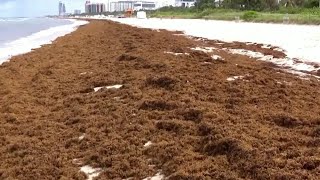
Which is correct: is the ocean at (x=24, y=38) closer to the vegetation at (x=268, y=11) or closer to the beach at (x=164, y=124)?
the beach at (x=164, y=124)

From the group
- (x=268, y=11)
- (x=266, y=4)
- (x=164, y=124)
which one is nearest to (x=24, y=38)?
(x=164, y=124)

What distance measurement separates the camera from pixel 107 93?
398 inches

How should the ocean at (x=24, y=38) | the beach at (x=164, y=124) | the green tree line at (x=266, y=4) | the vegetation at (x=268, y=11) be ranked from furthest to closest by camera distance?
1. the green tree line at (x=266, y=4)
2. the vegetation at (x=268, y=11)
3. the ocean at (x=24, y=38)
4. the beach at (x=164, y=124)

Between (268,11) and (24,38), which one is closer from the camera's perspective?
(24,38)

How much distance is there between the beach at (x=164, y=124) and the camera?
17.9 ft

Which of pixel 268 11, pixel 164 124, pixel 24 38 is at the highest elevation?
pixel 268 11

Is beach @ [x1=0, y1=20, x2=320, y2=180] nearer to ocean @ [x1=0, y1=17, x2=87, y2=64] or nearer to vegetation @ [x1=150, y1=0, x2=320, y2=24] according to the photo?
ocean @ [x1=0, y1=17, x2=87, y2=64]

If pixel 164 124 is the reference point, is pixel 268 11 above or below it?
above

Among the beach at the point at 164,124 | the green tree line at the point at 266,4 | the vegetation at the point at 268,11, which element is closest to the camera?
the beach at the point at 164,124

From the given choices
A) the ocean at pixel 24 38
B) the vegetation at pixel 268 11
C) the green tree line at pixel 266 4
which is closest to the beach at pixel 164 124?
the ocean at pixel 24 38

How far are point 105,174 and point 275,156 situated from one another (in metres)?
1.96

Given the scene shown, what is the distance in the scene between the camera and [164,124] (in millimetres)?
7199

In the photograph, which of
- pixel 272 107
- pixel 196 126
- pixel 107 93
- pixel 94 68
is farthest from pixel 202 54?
pixel 196 126

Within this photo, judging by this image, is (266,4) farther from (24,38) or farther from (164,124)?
(164,124)
